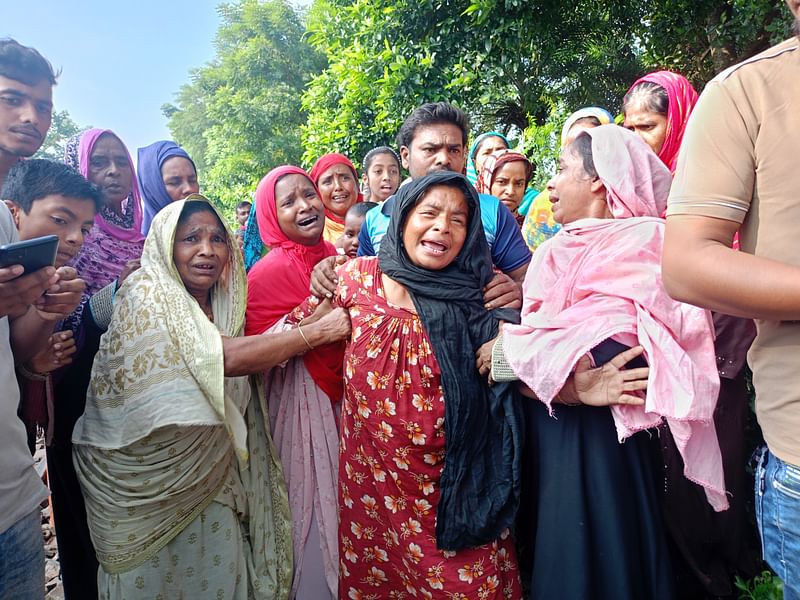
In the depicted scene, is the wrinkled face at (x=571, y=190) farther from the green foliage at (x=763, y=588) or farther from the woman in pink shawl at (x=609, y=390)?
the green foliage at (x=763, y=588)

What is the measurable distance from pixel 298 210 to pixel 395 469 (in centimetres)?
146

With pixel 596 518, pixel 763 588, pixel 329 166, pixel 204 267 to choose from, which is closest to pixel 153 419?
pixel 204 267

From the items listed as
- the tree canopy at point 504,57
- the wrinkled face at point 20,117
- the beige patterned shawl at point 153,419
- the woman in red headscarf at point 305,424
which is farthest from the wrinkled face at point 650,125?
the tree canopy at point 504,57

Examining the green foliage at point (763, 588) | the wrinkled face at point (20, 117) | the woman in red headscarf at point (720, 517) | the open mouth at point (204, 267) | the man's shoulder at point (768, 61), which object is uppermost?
the wrinkled face at point (20, 117)

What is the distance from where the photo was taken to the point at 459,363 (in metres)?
1.85

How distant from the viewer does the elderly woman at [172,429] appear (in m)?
1.95

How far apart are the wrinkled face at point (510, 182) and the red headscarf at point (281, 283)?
1.37m

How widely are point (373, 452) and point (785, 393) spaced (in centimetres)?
136

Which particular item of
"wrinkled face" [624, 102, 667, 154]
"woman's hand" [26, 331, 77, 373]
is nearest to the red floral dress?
"woman's hand" [26, 331, 77, 373]

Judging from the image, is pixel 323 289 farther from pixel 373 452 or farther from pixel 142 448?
pixel 142 448

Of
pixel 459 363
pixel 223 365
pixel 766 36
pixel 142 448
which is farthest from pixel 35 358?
pixel 766 36

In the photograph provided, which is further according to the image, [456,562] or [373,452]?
[373,452]

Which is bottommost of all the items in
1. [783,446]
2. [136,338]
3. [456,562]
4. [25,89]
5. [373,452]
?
[456,562]

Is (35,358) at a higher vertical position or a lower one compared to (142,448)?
higher
